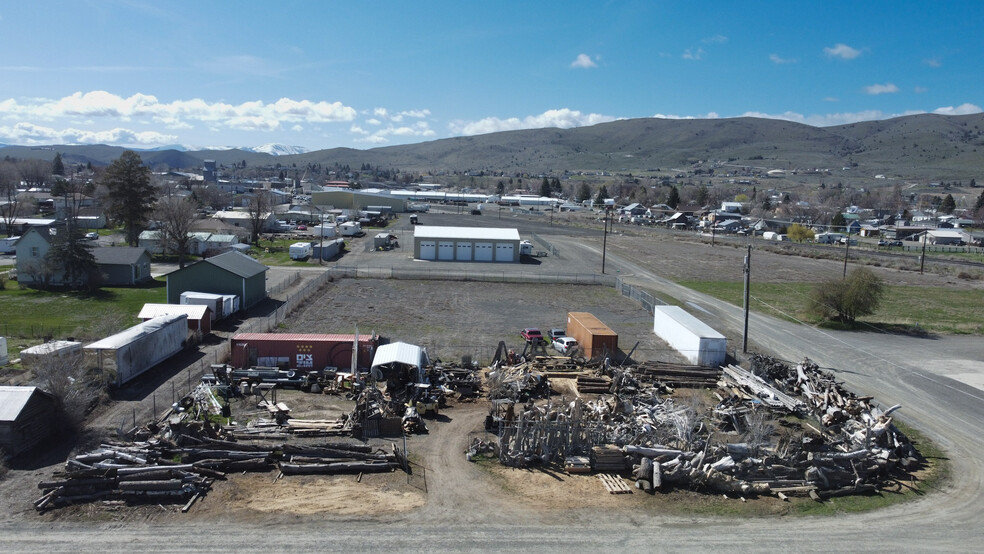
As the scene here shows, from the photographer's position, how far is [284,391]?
22.7m

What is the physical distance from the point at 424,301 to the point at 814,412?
2327 centimetres

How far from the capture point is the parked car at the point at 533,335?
29.4 meters

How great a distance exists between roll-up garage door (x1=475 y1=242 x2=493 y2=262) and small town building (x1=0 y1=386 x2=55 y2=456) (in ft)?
137

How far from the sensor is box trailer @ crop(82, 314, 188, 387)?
854 inches

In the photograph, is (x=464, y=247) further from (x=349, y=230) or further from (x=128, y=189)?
(x=128, y=189)

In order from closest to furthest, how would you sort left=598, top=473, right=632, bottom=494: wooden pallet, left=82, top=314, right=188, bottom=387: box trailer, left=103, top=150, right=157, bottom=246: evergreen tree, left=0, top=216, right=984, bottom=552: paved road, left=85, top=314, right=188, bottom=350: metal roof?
left=0, top=216, right=984, bottom=552: paved road, left=598, top=473, right=632, bottom=494: wooden pallet, left=82, top=314, right=188, bottom=387: box trailer, left=85, top=314, right=188, bottom=350: metal roof, left=103, top=150, right=157, bottom=246: evergreen tree

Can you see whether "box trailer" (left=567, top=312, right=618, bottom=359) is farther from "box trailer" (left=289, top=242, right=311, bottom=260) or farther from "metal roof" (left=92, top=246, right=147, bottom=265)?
"box trailer" (left=289, top=242, right=311, bottom=260)

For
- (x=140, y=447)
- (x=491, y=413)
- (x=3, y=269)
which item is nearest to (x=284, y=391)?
(x=140, y=447)

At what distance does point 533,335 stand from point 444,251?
2838cm

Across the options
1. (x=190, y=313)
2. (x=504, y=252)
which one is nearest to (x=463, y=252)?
(x=504, y=252)

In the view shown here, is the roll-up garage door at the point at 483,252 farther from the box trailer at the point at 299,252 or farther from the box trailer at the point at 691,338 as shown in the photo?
the box trailer at the point at 691,338

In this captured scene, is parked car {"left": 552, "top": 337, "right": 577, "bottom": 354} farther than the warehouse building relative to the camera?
No

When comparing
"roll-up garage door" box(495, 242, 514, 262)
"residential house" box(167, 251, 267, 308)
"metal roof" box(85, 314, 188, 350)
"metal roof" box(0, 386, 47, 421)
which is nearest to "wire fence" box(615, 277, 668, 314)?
"roll-up garage door" box(495, 242, 514, 262)

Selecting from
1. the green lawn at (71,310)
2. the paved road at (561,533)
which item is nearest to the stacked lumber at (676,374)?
the paved road at (561,533)
